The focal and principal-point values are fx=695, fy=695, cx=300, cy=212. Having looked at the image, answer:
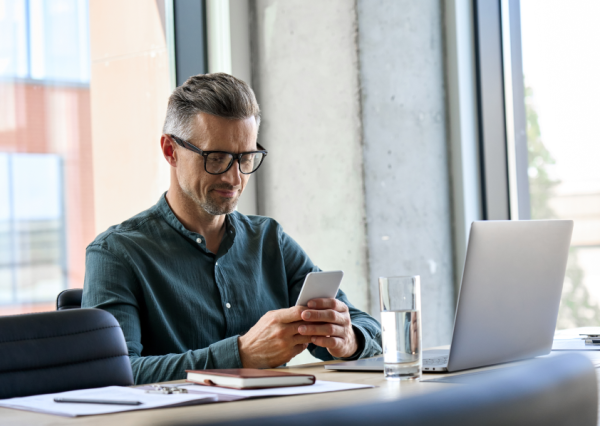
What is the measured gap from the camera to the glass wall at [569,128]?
2762 millimetres

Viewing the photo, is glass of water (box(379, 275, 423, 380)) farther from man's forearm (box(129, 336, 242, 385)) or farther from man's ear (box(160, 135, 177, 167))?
man's ear (box(160, 135, 177, 167))

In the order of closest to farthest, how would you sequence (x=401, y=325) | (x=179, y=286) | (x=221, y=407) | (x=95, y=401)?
(x=221, y=407)
(x=95, y=401)
(x=401, y=325)
(x=179, y=286)

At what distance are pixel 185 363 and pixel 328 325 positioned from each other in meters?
0.29

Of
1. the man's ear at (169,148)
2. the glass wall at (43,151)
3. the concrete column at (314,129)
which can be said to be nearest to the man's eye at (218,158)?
the man's ear at (169,148)

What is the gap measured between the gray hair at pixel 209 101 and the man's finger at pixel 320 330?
644 mm

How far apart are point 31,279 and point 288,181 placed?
3.60ft

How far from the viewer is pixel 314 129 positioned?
9.37 feet

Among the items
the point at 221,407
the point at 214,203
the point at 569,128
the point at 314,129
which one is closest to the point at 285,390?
the point at 221,407

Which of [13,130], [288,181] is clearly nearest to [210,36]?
[288,181]

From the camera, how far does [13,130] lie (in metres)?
2.62

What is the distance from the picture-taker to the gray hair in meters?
1.78

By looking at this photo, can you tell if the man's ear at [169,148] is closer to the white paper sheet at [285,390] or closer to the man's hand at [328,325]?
the man's hand at [328,325]

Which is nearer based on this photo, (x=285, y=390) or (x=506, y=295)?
(x=285, y=390)

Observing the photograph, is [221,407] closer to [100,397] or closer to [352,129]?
[100,397]
